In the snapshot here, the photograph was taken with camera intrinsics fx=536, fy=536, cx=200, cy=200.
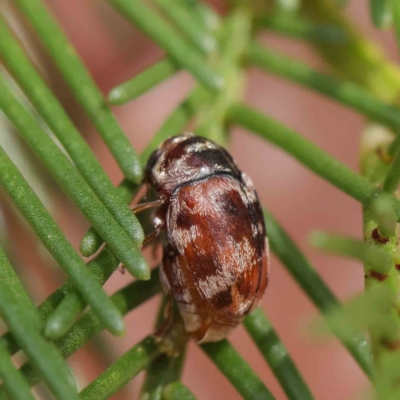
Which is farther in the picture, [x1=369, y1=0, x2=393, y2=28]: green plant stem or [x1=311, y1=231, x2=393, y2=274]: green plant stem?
[x1=369, y1=0, x2=393, y2=28]: green plant stem

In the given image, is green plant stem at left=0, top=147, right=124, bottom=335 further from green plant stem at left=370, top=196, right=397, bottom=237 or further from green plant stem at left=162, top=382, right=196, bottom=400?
green plant stem at left=370, top=196, right=397, bottom=237

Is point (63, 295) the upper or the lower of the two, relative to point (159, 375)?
upper

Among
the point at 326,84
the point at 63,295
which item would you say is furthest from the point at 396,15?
the point at 63,295

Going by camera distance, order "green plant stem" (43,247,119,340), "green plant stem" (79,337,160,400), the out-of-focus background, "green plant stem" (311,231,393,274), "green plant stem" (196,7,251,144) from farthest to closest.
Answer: the out-of-focus background < "green plant stem" (196,7,251,144) < "green plant stem" (79,337,160,400) < "green plant stem" (43,247,119,340) < "green plant stem" (311,231,393,274)

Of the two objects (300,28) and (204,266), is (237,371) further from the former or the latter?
(300,28)

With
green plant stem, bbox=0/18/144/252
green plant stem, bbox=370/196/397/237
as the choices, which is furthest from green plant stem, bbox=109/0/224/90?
green plant stem, bbox=370/196/397/237

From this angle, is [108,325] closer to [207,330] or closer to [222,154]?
[207,330]

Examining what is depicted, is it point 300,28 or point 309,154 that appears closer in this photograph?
point 309,154
